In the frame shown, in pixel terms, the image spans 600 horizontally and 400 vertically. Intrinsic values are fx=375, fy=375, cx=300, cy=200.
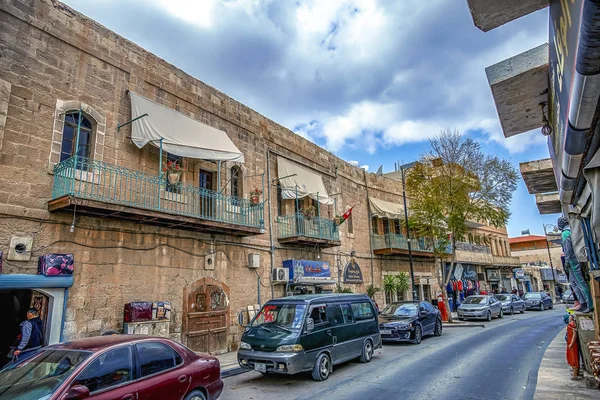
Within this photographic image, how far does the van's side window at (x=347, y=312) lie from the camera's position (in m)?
9.93

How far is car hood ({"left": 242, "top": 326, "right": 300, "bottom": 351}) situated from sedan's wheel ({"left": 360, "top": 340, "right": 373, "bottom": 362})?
2.86 metres

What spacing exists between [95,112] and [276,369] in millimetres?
7960

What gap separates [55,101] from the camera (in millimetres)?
9211

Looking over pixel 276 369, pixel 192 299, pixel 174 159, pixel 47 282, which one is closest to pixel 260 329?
pixel 276 369

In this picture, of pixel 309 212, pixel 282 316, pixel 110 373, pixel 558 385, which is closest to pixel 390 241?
pixel 309 212

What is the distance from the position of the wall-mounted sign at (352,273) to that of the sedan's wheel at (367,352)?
7953 mm

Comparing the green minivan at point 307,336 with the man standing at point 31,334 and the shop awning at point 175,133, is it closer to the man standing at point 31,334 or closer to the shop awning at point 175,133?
the man standing at point 31,334

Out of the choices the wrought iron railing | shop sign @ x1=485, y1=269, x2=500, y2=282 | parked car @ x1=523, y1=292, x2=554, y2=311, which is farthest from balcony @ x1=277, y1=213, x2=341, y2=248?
shop sign @ x1=485, y1=269, x2=500, y2=282

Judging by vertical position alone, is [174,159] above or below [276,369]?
above

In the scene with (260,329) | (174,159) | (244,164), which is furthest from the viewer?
(244,164)

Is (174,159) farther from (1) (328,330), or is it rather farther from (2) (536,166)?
(2) (536,166)

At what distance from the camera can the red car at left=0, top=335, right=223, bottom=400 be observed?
4297mm

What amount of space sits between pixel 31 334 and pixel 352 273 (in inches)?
562

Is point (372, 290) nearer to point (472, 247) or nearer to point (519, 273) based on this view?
point (472, 247)
